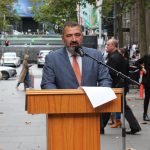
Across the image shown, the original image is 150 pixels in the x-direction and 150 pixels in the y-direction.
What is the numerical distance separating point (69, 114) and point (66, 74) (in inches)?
32.1

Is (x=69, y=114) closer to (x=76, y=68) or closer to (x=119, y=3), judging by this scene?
(x=76, y=68)

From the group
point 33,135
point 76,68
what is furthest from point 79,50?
point 33,135

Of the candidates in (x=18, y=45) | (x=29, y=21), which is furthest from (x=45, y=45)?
(x=29, y=21)

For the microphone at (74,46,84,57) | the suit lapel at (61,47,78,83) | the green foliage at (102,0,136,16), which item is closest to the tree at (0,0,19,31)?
the green foliage at (102,0,136,16)

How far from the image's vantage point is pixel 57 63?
18.9 ft

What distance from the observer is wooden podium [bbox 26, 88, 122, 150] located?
492cm

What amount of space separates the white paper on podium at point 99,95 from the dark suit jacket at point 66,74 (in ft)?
1.95

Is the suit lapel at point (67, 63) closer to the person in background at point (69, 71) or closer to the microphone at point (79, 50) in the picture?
the person in background at point (69, 71)

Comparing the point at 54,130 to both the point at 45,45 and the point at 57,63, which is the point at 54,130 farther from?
the point at 45,45

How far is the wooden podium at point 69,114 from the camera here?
492 centimetres

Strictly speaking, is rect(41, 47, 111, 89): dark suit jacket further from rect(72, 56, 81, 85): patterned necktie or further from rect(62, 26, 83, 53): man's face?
rect(62, 26, 83, 53): man's face

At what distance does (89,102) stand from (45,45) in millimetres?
73014

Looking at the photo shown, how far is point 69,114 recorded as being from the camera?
499cm

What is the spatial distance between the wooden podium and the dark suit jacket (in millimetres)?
689
